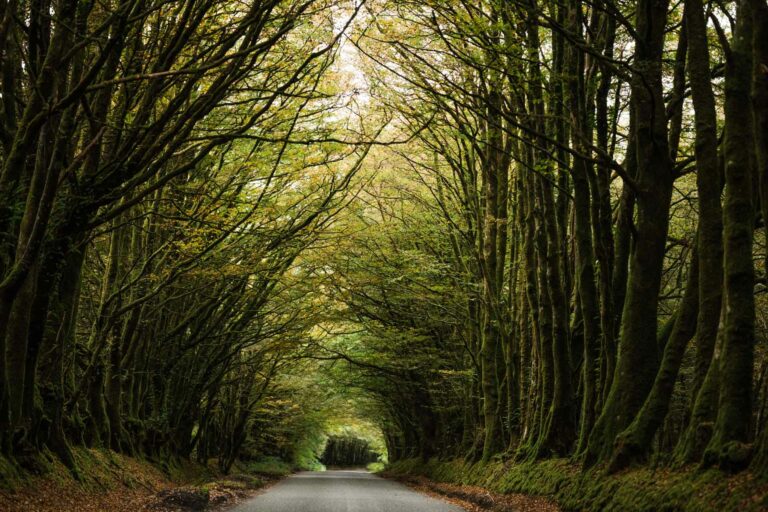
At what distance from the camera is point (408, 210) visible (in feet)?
87.0

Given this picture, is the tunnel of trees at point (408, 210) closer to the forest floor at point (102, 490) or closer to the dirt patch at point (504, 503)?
the forest floor at point (102, 490)

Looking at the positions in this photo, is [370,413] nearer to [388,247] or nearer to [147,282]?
[388,247]

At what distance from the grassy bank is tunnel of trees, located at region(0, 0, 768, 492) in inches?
9.8

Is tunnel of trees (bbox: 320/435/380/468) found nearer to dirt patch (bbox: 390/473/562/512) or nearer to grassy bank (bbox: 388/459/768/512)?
dirt patch (bbox: 390/473/562/512)

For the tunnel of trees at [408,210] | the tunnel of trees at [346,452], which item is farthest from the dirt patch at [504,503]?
the tunnel of trees at [346,452]

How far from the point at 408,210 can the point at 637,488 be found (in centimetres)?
1950

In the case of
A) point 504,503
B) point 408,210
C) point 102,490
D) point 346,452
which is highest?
point 408,210

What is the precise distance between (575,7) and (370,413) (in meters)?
40.9

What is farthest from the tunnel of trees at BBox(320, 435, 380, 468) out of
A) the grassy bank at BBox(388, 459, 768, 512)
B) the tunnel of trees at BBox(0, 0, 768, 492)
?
the grassy bank at BBox(388, 459, 768, 512)

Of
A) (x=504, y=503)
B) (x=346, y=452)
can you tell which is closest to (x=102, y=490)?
(x=504, y=503)

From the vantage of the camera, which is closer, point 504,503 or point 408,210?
point 504,503

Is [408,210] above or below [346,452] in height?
above

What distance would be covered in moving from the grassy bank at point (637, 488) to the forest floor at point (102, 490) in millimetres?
5348

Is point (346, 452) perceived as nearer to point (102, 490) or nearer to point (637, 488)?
point (102, 490)
